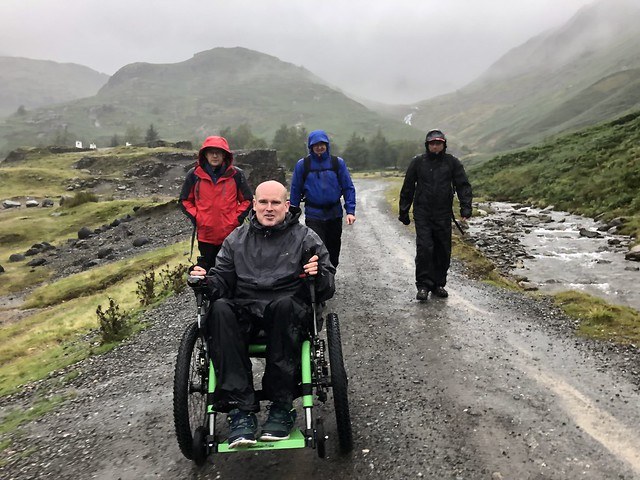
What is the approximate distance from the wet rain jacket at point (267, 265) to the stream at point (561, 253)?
9.73 meters

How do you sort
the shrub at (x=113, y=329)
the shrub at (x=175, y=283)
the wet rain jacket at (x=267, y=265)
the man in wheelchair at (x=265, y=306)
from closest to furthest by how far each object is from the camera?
the man in wheelchair at (x=265, y=306)
the wet rain jacket at (x=267, y=265)
the shrub at (x=113, y=329)
the shrub at (x=175, y=283)

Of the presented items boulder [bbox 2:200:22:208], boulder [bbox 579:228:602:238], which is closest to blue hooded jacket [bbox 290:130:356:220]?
boulder [bbox 579:228:602:238]

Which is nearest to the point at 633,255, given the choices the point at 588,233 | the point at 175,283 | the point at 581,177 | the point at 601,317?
the point at 588,233

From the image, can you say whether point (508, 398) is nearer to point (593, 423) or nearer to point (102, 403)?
point (593, 423)

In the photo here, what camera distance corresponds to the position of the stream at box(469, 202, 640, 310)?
45.3ft

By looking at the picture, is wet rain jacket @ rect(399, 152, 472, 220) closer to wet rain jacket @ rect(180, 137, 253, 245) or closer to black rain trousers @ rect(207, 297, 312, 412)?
wet rain jacket @ rect(180, 137, 253, 245)

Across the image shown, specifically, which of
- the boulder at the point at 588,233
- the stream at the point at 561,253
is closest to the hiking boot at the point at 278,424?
the stream at the point at 561,253

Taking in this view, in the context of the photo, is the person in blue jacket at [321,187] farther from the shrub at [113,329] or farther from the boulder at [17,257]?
the boulder at [17,257]

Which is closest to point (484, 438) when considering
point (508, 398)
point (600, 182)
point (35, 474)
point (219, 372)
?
point (508, 398)

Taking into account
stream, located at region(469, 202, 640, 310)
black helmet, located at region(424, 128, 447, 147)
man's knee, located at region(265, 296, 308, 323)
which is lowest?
stream, located at region(469, 202, 640, 310)

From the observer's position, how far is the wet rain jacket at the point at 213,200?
25.9ft

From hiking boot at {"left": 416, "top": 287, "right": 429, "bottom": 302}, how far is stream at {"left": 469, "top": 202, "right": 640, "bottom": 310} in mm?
4318

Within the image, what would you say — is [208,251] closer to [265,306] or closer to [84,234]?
[265,306]

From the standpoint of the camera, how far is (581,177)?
1383 inches
